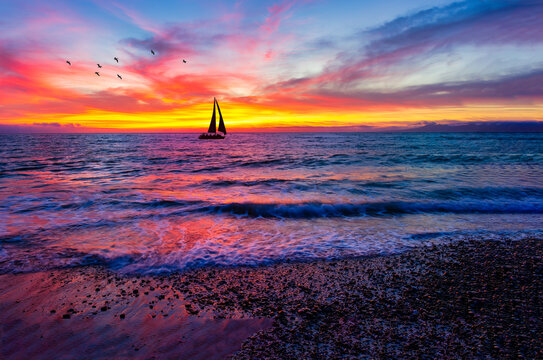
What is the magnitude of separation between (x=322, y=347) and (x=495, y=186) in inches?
597

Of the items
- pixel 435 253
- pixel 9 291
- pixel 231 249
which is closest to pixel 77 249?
pixel 9 291

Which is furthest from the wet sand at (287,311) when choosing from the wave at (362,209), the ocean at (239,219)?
the wave at (362,209)

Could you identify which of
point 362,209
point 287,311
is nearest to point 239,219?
point 362,209

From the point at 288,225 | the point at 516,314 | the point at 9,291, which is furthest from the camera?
the point at 288,225

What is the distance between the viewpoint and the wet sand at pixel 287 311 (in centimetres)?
307

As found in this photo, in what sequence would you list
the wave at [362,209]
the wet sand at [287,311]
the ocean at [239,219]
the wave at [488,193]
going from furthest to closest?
the wave at [488,193] → the wave at [362,209] → the ocean at [239,219] → the wet sand at [287,311]

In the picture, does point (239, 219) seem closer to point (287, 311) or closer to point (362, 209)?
point (362, 209)

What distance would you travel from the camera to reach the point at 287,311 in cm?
378

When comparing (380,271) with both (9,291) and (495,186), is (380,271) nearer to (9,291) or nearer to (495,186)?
(9,291)

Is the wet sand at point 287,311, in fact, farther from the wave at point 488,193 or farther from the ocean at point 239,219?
Result: the wave at point 488,193

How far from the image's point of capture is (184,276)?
4.95 m

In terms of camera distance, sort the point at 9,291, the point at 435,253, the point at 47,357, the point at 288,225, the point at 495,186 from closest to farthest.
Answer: the point at 47,357 → the point at 9,291 → the point at 435,253 → the point at 288,225 → the point at 495,186

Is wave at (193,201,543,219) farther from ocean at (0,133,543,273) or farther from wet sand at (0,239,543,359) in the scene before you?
wet sand at (0,239,543,359)

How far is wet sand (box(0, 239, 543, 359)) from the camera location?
10.1 ft
